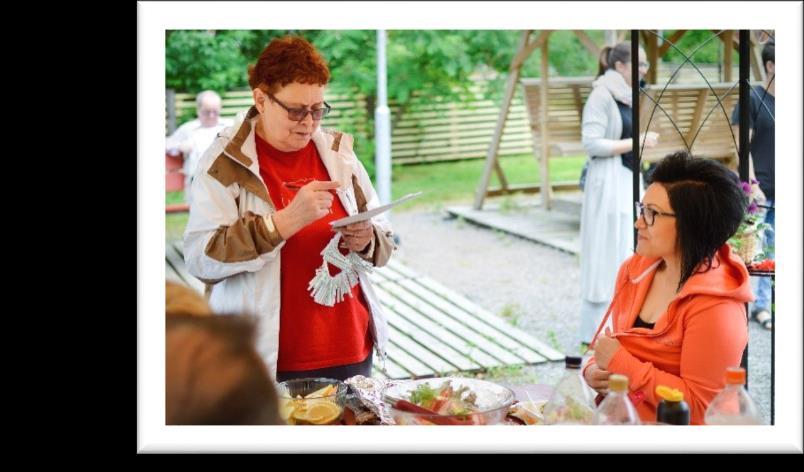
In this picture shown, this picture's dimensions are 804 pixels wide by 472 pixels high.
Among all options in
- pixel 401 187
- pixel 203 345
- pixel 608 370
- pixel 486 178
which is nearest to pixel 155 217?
pixel 203 345

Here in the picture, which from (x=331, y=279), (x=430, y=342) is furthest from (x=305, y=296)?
(x=430, y=342)

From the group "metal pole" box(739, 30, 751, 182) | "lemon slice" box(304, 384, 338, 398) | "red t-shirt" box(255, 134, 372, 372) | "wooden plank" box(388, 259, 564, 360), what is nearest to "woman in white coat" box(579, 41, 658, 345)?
"wooden plank" box(388, 259, 564, 360)

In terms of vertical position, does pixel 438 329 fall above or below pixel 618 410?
below

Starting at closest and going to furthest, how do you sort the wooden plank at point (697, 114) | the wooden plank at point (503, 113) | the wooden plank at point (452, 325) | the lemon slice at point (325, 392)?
the lemon slice at point (325, 392), the wooden plank at point (452, 325), the wooden plank at point (697, 114), the wooden plank at point (503, 113)

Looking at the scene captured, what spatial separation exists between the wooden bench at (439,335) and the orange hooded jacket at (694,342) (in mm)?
2422

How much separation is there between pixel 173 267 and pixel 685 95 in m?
3.63

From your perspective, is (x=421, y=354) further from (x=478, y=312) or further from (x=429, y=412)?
(x=429, y=412)

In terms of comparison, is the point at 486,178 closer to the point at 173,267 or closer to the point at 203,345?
the point at 173,267

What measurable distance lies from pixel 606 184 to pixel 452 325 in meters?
1.24

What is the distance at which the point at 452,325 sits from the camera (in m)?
6.30

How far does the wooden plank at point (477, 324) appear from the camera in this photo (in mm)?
5835

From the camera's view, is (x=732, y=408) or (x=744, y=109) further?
(x=744, y=109)

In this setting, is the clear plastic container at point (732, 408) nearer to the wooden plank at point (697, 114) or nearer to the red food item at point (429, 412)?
the red food item at point (429, 412)

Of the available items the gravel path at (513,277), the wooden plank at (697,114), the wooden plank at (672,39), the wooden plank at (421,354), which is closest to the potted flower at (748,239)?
the gravel path at (513,277)
